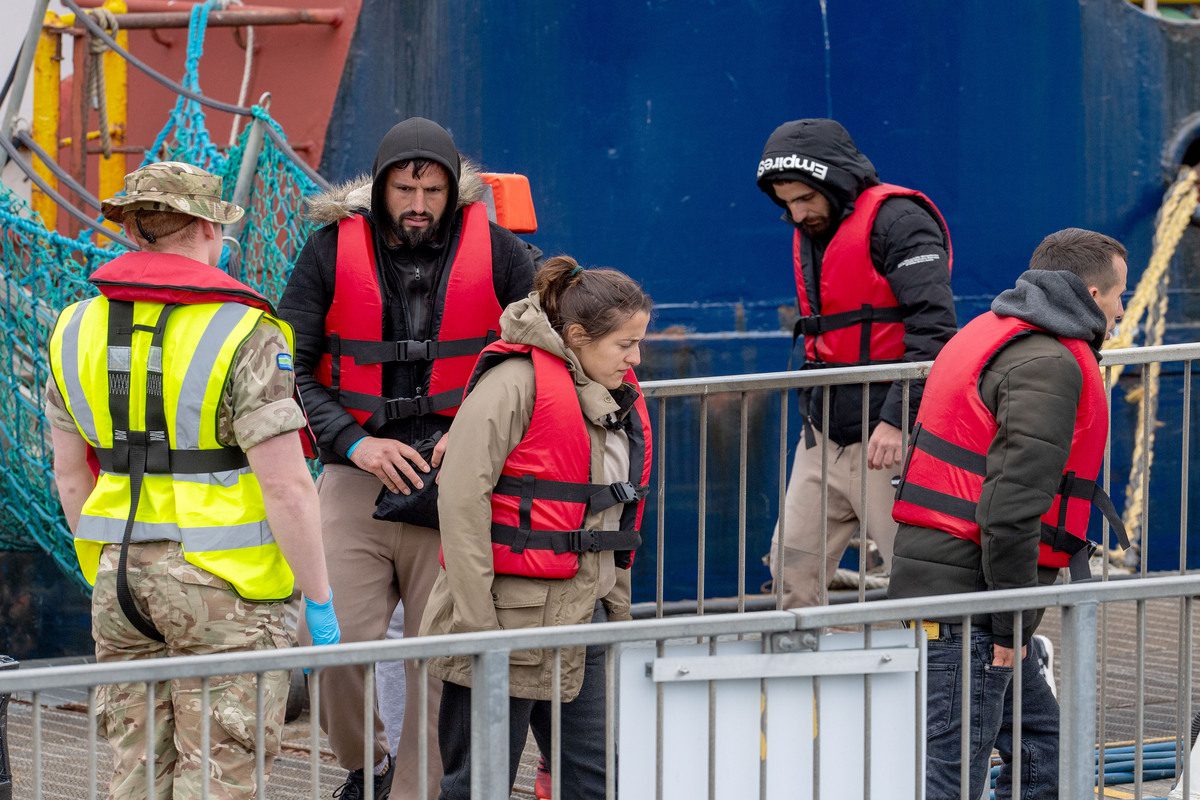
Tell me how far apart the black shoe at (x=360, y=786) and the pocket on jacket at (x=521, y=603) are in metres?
0.99

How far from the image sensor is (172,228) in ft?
11.5

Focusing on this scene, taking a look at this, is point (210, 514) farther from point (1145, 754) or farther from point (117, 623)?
point (1145, 754)

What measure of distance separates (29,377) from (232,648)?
11.2 feet

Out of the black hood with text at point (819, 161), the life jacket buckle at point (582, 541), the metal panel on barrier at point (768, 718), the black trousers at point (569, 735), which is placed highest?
the black hood with text at point (819, 161)

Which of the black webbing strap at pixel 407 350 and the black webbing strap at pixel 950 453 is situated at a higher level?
the black webbing strap at pixel 407 350

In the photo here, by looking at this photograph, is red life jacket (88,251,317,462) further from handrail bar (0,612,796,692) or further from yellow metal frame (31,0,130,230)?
yellow metal frame (31,0,130,230)

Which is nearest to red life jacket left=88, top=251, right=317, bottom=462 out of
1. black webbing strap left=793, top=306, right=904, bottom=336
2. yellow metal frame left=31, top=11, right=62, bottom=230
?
black webbing strap left=793, top=306, right=904, bottom=336

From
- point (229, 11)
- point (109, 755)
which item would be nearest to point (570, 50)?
point (229, 11)

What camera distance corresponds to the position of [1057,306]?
3.89 meters

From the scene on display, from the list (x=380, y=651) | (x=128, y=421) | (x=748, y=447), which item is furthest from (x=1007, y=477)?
(x=748, y=447)

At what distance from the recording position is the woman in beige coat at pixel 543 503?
3717 millimetres

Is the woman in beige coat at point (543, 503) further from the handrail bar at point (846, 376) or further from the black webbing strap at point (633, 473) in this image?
the handrail bar at point (846, 376)

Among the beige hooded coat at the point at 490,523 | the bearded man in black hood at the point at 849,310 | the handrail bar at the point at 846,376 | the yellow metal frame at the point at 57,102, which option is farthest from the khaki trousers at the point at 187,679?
the yellow metal frame at the point at 57,102

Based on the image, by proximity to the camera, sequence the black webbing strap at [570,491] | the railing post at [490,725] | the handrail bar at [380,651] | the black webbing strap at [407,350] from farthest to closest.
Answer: the black webbing strap at [407,350]
the black webbing strap at [570,491]
the railing post at [490,725]
the handrail bar at [380,651]
